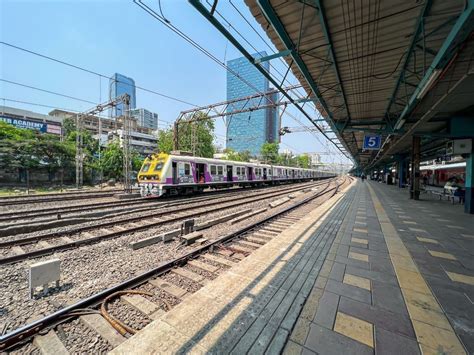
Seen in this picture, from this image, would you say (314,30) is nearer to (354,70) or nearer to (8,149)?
(354,70)

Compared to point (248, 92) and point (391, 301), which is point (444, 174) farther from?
point (391, 301)

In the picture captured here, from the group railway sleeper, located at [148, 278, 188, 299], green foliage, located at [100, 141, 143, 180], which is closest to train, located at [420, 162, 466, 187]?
railway sleeper, located at [148, 278, 188, 299]

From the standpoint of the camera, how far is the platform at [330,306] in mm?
1855

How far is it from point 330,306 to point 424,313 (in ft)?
3.28

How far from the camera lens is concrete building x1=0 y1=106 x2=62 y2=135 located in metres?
42.5

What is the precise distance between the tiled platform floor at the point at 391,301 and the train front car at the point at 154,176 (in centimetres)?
955

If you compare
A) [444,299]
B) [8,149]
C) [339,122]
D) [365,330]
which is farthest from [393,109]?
[8,149]

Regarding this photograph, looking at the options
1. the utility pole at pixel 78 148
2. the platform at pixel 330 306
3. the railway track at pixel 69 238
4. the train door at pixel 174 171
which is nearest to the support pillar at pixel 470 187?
the platform at pixel 330 306

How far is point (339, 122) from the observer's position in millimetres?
11711

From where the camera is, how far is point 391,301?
8.20 ft

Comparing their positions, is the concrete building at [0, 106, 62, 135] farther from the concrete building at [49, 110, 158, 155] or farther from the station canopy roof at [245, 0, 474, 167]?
the station canopy roof at [245, 0, 474, 167]

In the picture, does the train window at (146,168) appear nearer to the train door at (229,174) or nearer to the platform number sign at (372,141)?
the train door at (229,174)

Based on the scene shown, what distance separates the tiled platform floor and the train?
60.2 ft

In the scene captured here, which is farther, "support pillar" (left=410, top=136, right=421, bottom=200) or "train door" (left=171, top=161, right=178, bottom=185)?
"support pillar" (left=410, top=136, right=421, bottom=200)
